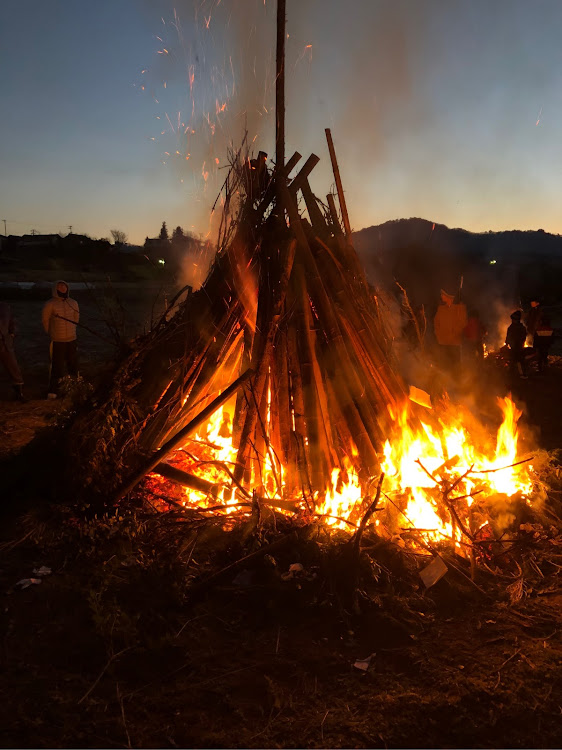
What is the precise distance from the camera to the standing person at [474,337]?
37.7 ft

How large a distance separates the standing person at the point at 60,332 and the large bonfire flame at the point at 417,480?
4.33 metres

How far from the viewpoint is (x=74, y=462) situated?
13.5 feet

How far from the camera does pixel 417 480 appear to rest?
461 centimetres

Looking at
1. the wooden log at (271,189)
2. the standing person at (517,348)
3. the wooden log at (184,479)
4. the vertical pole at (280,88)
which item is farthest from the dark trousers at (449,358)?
the wooden log at (184,479)

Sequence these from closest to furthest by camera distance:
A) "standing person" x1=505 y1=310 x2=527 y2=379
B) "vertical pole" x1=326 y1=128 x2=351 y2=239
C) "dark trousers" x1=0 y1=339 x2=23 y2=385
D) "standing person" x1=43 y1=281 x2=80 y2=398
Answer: "vertical pole" x1=326 y1=128 x2=351 y2=239, "dark trousers" x1=0 y1=339 x2=23 y2=385, "standing person" x1=43 y1=281 x2=80 y2=398, "standing person" x1=505 y1=310 x2=527 y2=379

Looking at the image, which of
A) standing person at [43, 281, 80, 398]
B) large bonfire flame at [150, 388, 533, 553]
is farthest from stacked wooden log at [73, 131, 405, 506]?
standing person at [43, 281, 80, 398]

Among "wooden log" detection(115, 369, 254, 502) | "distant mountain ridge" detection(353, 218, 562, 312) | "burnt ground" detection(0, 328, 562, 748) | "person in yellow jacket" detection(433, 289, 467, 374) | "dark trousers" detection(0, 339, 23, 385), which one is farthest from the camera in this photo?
"distant mountain ridge" detection(353, 218, 562, 312)

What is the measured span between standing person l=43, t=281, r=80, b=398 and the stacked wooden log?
448cm

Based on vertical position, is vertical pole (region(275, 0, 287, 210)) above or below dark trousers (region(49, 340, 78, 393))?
above

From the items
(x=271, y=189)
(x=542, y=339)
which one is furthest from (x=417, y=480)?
(x=542, y=339)

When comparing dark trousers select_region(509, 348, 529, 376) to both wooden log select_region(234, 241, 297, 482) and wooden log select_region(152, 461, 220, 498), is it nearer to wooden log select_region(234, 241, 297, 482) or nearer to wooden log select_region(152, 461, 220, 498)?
wooden log select_region(234, 241, 297, 482)

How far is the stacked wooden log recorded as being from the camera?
439 centimetres

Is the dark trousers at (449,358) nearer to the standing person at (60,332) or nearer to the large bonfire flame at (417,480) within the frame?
the large bonfire flame at (417,480)

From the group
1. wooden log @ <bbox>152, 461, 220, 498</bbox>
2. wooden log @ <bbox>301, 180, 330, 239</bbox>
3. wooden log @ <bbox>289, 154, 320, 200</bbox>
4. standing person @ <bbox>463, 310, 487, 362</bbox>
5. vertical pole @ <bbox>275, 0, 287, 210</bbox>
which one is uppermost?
vertical pole @ <bbox>275, 0, 287, 210</bbox>
